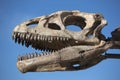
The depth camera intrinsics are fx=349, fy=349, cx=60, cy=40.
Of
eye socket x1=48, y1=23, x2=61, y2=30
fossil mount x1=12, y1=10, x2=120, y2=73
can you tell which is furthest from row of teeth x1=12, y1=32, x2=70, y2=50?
eye socket x1=48, y1=23, x2=61, y2=30

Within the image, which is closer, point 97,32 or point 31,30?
point 31,30

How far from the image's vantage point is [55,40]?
8930 mm

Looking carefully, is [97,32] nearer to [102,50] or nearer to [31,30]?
[102,50]

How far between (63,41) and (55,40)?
216mm

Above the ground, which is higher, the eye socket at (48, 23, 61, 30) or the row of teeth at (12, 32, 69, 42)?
the eye socket at (48, 23, 61, 30)

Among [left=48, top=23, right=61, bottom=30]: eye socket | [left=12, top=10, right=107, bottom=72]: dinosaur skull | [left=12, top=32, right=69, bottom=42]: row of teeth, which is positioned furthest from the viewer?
[left=48, top=23, right=61, bottom=30]: eye socket

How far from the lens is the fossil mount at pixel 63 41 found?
8586mm

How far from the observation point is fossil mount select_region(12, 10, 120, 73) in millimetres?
8586

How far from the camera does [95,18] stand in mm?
9789

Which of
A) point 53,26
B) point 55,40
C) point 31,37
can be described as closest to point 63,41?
point 55,40

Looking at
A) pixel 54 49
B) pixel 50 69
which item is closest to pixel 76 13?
pixel 54 49

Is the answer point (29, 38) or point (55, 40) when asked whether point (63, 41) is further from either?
point (29, 38)

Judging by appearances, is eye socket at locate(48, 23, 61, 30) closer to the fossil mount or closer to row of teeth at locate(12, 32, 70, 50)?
the fossil mount

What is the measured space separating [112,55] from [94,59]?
2.18ft
